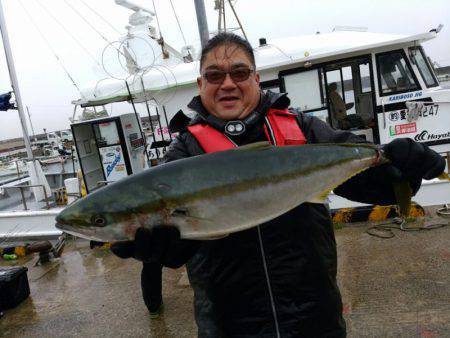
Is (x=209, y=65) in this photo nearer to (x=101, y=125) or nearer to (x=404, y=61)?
(x=404, y=61)

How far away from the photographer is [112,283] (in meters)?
5.54

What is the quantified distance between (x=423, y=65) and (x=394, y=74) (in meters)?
0.72

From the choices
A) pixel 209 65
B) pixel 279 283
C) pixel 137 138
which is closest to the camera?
pixel 279 283

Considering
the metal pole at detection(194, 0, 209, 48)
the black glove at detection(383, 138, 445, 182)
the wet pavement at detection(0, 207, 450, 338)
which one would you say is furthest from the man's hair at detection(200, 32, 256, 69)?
the metal pole at detection(194, 0, 209, 48)

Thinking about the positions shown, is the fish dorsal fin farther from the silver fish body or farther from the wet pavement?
the wet pavement

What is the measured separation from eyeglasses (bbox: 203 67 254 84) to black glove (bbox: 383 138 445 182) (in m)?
0.91

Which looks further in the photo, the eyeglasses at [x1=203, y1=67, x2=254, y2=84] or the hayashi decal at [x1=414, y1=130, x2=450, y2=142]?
the hayashi decal at [x1=414, y1=130, x2=450, y2=142]

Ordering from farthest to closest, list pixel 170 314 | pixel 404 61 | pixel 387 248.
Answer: pixel 404 61
pixel 387 248
pixel 170 314

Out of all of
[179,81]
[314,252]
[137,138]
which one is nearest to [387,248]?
[314,252]

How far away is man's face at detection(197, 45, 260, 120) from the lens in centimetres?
200

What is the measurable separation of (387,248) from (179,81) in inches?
239

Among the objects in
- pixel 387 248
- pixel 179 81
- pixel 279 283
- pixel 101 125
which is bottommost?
pixel 387 248

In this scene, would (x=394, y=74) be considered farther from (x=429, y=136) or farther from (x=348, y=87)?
(x=348, y=87)

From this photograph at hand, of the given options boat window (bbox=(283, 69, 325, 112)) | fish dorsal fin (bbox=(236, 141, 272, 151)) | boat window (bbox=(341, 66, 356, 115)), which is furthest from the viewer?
boat window (bbox=(341, 66, 356, 115))
